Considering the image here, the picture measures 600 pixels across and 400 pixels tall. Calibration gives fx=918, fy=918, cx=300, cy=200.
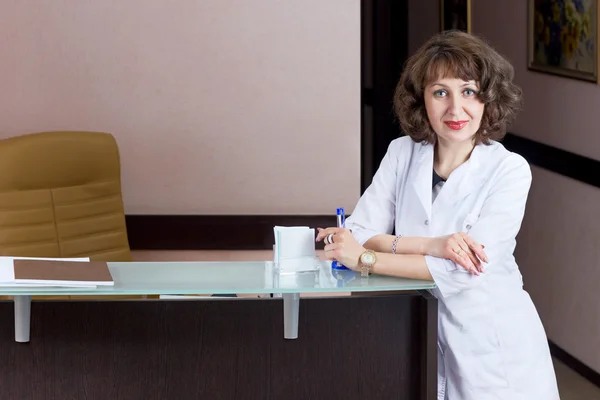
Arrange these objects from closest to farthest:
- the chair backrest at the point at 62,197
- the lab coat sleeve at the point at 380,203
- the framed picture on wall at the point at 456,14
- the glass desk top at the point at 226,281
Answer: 1. the glass desk top at the point at 226,281
2. the lab coat sleeve at the point at 380,203
3. the chair backrest at the point at 62,197
4. the framed picture on wall at the point at 456,14

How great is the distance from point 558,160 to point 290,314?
334cm

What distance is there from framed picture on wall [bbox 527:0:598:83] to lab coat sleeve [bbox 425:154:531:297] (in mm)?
2616

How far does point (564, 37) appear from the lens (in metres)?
4.99

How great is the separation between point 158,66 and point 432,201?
1.99m

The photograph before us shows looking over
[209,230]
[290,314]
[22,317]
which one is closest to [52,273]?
[22,317]

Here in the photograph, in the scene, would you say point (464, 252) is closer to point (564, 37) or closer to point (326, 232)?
point (326, 232)

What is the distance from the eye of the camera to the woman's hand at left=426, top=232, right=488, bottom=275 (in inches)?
80.2

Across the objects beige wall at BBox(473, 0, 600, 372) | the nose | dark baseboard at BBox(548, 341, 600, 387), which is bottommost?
dark baseboard at BBox(548, 341, 600, 387)

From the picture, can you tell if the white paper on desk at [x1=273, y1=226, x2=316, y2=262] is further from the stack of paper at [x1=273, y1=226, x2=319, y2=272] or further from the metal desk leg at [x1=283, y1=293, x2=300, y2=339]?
the metal desk leg at [x1=283, y1=293, x2=300, y2=339]

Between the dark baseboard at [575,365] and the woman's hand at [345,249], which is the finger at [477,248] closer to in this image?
the woman's hand at [345,249]

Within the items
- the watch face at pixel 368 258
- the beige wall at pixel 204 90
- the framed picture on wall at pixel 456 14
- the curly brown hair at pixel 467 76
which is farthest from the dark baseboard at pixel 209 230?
the framed picture on wall at pixel 456 14

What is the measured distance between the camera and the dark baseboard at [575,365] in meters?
4.69

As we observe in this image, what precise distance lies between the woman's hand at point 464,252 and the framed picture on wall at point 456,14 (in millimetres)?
4713

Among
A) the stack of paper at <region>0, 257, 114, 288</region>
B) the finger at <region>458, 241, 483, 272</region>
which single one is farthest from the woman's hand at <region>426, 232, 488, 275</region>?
the stack of paper at <region>0, 257, 114, 288</region>
